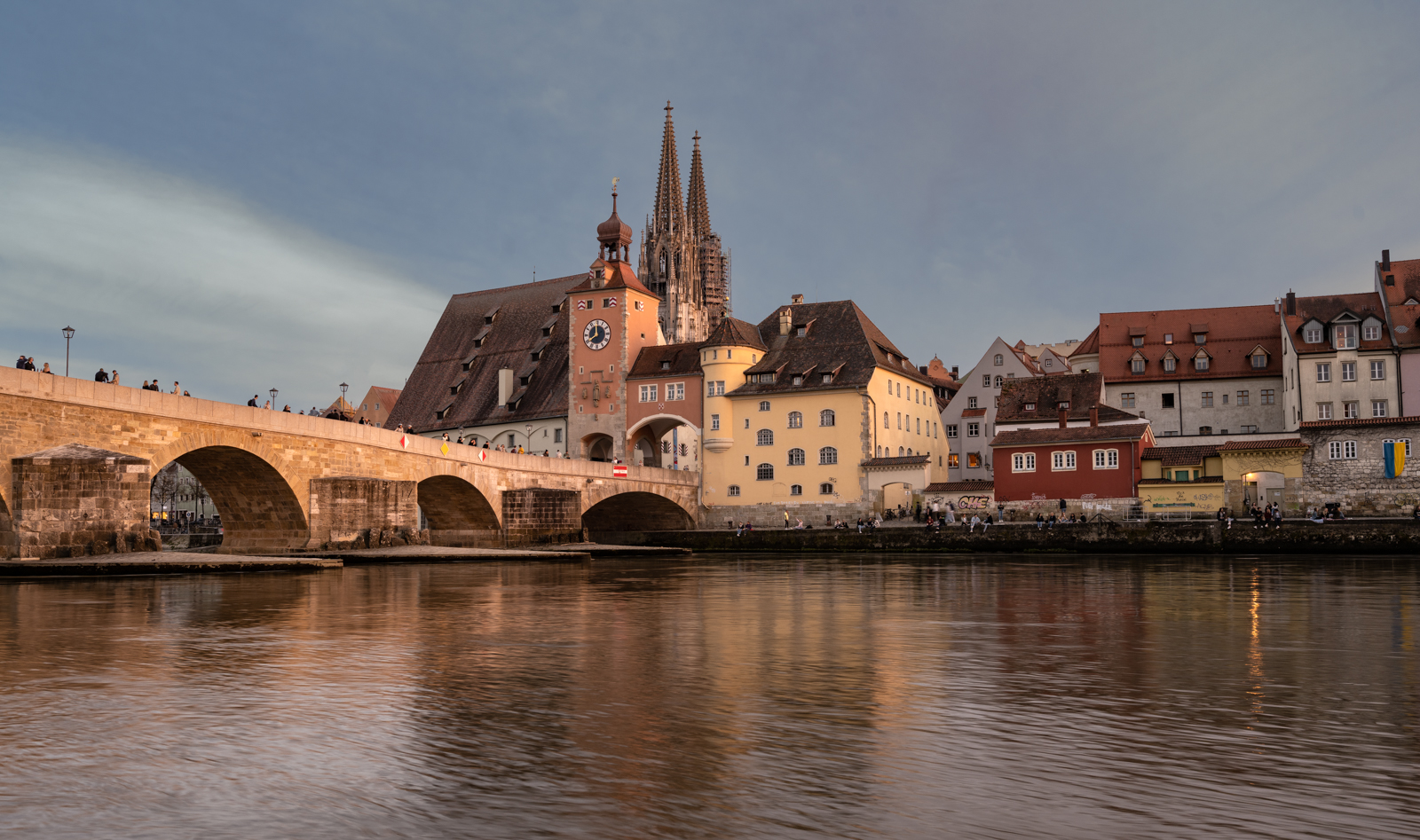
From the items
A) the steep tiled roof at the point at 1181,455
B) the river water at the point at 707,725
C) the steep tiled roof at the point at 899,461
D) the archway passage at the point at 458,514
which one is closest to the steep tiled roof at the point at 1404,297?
the steep tiled roof at the point at 1181,455

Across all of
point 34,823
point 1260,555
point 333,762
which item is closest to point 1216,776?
point 333,762

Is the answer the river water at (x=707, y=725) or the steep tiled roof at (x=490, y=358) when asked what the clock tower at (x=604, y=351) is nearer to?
the steep tiled roof at (x=490, y=358)

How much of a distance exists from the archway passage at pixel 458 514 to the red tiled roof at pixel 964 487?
2268 centimetres

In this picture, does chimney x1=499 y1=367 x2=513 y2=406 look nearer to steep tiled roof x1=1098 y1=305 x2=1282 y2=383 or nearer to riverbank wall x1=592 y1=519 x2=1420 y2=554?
riverbank wall x1=592 y1=519 x2=1420 y2=554

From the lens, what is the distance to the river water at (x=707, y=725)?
5785mm

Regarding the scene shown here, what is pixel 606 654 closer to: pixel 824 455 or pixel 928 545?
pixel 928 545

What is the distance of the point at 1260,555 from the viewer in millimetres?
42750

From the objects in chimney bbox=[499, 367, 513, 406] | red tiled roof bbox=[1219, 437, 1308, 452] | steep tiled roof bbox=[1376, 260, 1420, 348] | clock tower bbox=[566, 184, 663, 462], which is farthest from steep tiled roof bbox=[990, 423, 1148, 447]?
chimney bbox=[499, 367, 513, 406]

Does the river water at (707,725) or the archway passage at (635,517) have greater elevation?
the archway passage at (635,517)

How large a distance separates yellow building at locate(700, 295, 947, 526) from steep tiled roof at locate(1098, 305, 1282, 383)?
11.7 meters

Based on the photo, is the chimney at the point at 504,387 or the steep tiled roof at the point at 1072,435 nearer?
the steep tiled roof at the point at 1072,435

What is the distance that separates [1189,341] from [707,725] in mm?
65585

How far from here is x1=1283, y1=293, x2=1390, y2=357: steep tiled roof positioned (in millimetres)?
59625

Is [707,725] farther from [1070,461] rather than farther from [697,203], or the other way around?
[697,203]
